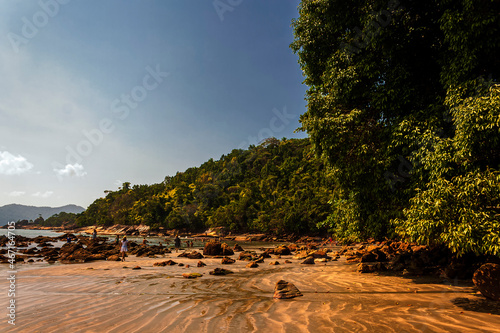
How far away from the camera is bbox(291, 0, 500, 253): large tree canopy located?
6414 millimetres

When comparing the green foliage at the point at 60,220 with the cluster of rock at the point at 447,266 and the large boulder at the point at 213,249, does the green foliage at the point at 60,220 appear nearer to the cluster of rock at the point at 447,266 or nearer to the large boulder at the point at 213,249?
the large boulder at the point at 213,249

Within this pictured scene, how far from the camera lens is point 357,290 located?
798cm

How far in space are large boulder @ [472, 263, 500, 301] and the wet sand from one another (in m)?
0.25

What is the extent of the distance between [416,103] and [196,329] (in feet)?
34.2

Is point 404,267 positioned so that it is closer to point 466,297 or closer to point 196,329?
point 466,297

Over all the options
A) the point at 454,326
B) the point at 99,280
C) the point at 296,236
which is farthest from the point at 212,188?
the point at 454,326

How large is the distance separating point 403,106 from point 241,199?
65929 mm

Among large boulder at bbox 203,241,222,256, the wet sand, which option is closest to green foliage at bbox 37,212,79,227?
large boulder at bbox 203,241,222,256

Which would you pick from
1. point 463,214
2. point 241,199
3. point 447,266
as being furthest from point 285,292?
point 241,199

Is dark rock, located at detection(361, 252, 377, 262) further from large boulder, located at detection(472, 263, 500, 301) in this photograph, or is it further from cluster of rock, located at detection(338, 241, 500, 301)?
large boulder, located at detection(472, 263, 500, 301)

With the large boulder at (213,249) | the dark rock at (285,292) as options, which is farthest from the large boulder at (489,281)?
the large boulder at (213,249)

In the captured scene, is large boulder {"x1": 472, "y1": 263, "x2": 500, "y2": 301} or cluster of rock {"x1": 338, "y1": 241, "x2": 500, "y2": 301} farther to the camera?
cluster of rock {"x1": 338, "y1": 241, "x2": 500, "y2": 301}

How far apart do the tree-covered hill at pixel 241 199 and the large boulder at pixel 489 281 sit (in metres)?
29.4

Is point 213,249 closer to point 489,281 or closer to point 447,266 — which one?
point 447,266
